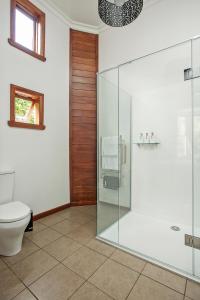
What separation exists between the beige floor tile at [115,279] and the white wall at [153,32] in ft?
9.26

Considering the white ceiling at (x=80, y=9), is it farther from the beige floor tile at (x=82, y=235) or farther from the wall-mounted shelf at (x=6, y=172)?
the beige floor tile at (x=82, y=235)

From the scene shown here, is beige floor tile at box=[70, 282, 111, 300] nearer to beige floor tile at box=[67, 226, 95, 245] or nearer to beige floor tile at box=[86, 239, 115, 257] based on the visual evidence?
beige floor tile at box=[86, 239, 115, 257]

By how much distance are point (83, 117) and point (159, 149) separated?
1441mm

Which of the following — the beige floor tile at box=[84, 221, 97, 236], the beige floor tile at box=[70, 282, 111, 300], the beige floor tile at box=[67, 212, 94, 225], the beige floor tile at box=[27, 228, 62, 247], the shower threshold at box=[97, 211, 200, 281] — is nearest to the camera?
the beige floor tile at box=[70, 282, 111, 300]

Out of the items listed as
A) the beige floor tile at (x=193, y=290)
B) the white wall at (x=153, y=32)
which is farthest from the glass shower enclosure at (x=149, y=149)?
the beige floor tile at (x=193, y=290)

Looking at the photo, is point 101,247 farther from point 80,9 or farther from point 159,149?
point 80,9

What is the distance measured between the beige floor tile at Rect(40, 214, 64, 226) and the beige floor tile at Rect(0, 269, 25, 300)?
91 cm

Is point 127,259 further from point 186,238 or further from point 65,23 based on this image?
point 65,23

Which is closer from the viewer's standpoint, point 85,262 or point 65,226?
point 85,262

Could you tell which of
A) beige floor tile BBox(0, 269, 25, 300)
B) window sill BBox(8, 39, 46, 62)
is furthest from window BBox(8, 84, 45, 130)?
beige floor tile BBox(0, 269, 25, 300)

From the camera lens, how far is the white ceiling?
2.62m

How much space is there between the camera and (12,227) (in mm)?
1572

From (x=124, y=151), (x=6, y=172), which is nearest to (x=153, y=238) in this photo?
(x=124, y=151)

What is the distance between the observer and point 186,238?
1956mm
